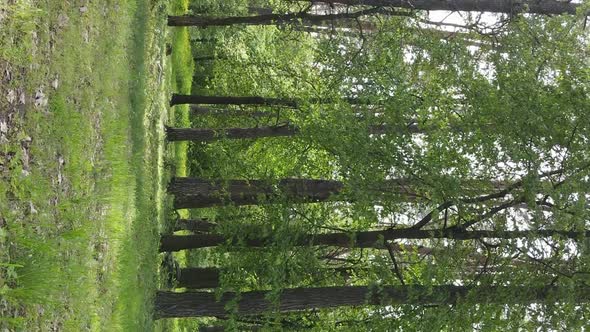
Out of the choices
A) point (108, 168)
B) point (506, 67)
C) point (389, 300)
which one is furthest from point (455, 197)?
point (108, 168)

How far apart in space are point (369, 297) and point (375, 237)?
1.11m

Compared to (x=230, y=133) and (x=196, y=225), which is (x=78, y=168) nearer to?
(x=230, y=133)

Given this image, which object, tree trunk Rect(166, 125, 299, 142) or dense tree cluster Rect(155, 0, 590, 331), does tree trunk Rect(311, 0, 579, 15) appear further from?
tree trunk Rect(166, 125, 299, 142)

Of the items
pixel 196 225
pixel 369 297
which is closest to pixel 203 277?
pixel 369 297

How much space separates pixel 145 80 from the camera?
13742 millimetres

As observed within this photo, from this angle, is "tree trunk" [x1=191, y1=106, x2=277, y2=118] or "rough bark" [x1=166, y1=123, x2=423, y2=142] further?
"tree trunk" [x1=191, y1=106, x2=277, y2=118]

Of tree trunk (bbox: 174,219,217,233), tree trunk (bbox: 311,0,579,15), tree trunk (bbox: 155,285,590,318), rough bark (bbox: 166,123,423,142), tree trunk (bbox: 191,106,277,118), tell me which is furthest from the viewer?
tree trunk (bbox: 191,106,277,118)

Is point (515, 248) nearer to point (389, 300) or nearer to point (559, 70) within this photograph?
point (389, 300)

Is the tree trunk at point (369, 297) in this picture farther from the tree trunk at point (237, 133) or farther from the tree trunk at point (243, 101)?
the tree trunk at point (243, 101)

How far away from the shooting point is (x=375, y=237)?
10.8 metres

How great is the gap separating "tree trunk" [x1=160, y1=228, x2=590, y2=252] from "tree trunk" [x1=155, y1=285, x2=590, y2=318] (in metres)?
0.79

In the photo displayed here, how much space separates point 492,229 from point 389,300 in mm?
2007

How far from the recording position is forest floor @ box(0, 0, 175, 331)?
6469 millimetres

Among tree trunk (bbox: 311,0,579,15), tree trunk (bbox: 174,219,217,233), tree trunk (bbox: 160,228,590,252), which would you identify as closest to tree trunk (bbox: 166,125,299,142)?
tree trunk (bbox: 174,219,217,233)
